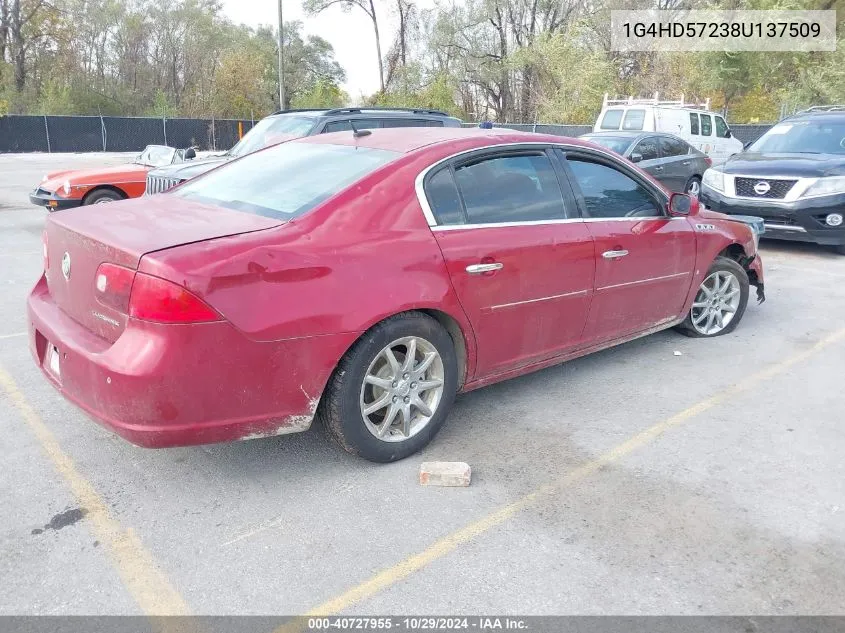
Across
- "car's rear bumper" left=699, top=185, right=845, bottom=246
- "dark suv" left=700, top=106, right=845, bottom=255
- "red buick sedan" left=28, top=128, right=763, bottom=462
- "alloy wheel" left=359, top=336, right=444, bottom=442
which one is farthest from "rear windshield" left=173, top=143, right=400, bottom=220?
"dark suv" left=700, top=106, right=845, bottom=255

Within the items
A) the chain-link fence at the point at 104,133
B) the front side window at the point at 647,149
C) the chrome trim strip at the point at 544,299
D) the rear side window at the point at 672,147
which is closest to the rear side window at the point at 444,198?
the chrome trim strip at the point at 544,299

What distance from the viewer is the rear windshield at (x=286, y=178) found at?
351 cm

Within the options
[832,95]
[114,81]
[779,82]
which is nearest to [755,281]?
[832,95]

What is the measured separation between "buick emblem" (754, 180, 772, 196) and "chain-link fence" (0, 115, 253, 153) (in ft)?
84.6

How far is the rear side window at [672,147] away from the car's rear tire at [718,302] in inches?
295

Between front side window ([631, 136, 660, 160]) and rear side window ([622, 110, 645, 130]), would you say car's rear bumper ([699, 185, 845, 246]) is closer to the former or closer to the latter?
front side window ([631, 136, 660, 160])

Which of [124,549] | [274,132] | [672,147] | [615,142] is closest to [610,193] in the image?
[124,549]

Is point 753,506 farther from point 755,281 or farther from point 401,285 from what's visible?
point 755,281

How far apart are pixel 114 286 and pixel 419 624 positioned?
1.81 meters

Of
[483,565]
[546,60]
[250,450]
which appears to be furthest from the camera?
[546,60]

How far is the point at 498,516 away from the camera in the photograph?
3113 millimetres

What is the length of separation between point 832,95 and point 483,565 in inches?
1073

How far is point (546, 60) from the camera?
3522 cm

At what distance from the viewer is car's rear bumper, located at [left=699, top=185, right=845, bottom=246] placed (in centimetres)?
889
